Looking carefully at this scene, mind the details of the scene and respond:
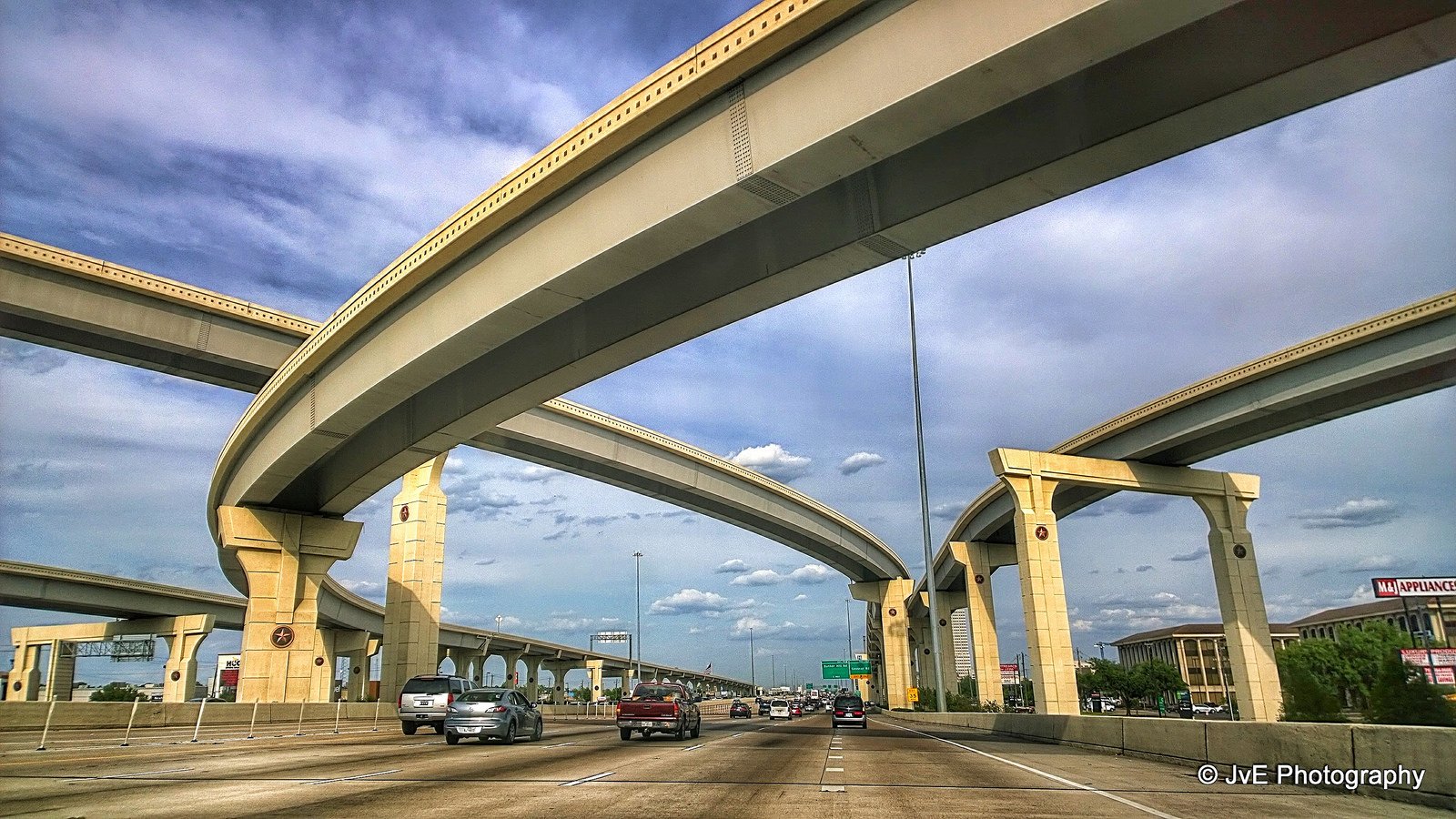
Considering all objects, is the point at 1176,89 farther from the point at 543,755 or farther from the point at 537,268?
the point at 543,755

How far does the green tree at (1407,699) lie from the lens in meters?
14.2

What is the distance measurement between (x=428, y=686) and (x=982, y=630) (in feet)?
137

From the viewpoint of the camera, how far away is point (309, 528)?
1455 inches

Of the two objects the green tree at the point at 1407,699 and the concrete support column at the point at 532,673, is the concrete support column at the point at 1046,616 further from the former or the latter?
the concrete support column at the point at 532,673

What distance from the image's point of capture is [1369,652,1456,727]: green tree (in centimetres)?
1422

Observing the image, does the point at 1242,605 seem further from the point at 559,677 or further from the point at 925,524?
the point at 559,677

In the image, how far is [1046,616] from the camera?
37938mm

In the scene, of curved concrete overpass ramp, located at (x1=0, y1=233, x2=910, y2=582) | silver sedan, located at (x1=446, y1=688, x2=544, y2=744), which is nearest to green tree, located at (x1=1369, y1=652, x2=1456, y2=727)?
silver sedan, located at (x1=446, y1=688, x2=544, y2=744)

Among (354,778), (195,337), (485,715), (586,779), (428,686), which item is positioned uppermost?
(195,337)

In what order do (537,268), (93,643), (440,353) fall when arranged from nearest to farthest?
(537,268), (440,353), (93,643)

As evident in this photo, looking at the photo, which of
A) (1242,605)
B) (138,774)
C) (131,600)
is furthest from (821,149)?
(131,600)

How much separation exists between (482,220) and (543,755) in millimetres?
11462

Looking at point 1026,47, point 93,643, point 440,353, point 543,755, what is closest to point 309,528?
point 440,353

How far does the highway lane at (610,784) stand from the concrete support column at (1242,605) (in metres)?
25.6
